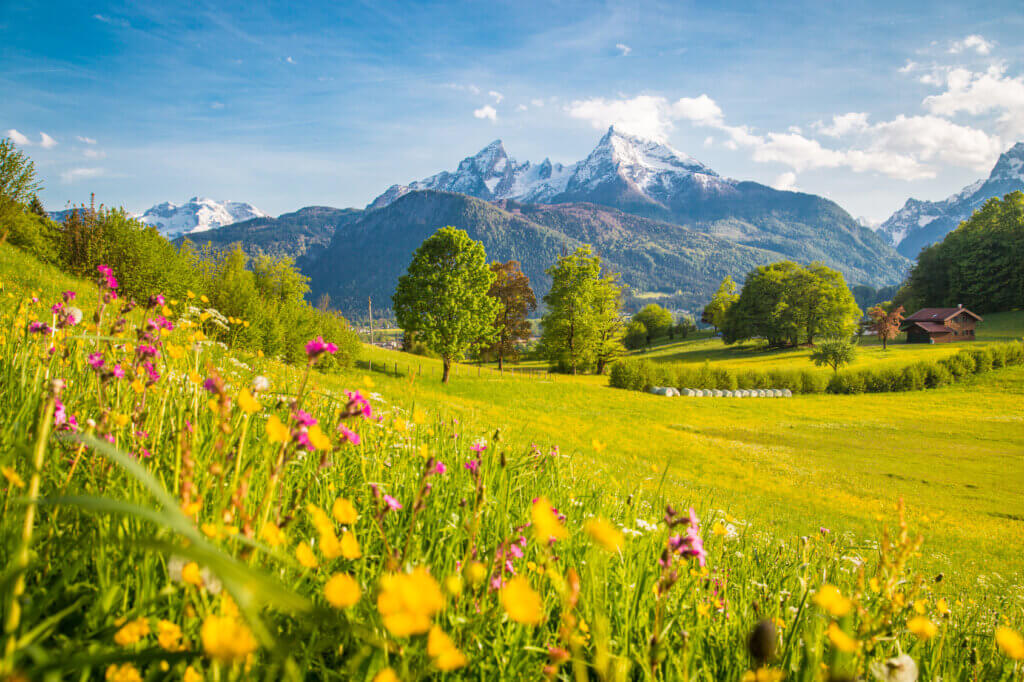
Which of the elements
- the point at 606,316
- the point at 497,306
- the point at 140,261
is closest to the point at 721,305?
the point at 606,316

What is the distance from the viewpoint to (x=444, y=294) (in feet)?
98.1

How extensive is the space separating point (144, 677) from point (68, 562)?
489 millimetres

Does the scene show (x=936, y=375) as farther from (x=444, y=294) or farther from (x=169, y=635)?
(x=169, y=635)

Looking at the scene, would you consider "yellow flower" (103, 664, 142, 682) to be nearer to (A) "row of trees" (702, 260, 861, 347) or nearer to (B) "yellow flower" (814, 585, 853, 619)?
(B) "yellow flower" (814, 585, 853, 619)

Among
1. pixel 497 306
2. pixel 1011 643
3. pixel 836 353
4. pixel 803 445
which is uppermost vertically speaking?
pixel 497 306

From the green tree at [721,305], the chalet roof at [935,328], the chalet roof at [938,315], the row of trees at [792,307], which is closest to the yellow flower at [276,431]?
the row of trees at [792,307]

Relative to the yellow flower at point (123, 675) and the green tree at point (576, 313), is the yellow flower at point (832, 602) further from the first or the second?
the green tree at point (576, 313)

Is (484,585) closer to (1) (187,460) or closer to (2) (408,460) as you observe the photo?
(1) (187,460)

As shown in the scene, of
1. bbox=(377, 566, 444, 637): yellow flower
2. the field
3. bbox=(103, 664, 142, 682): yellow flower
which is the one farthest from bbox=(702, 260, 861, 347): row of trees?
bbox=(103, 664, 142, 682): yellow flower

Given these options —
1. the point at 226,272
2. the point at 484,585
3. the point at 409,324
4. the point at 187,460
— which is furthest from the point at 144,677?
the point at 409,324

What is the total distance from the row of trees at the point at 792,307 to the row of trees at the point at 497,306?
23799 mm

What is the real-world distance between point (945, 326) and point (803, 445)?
52202 millimetres

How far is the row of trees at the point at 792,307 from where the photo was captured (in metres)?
55.8

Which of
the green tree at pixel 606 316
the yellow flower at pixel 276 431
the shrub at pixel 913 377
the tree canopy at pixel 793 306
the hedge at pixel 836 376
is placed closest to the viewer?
the yellow flower at pixel 276 431
